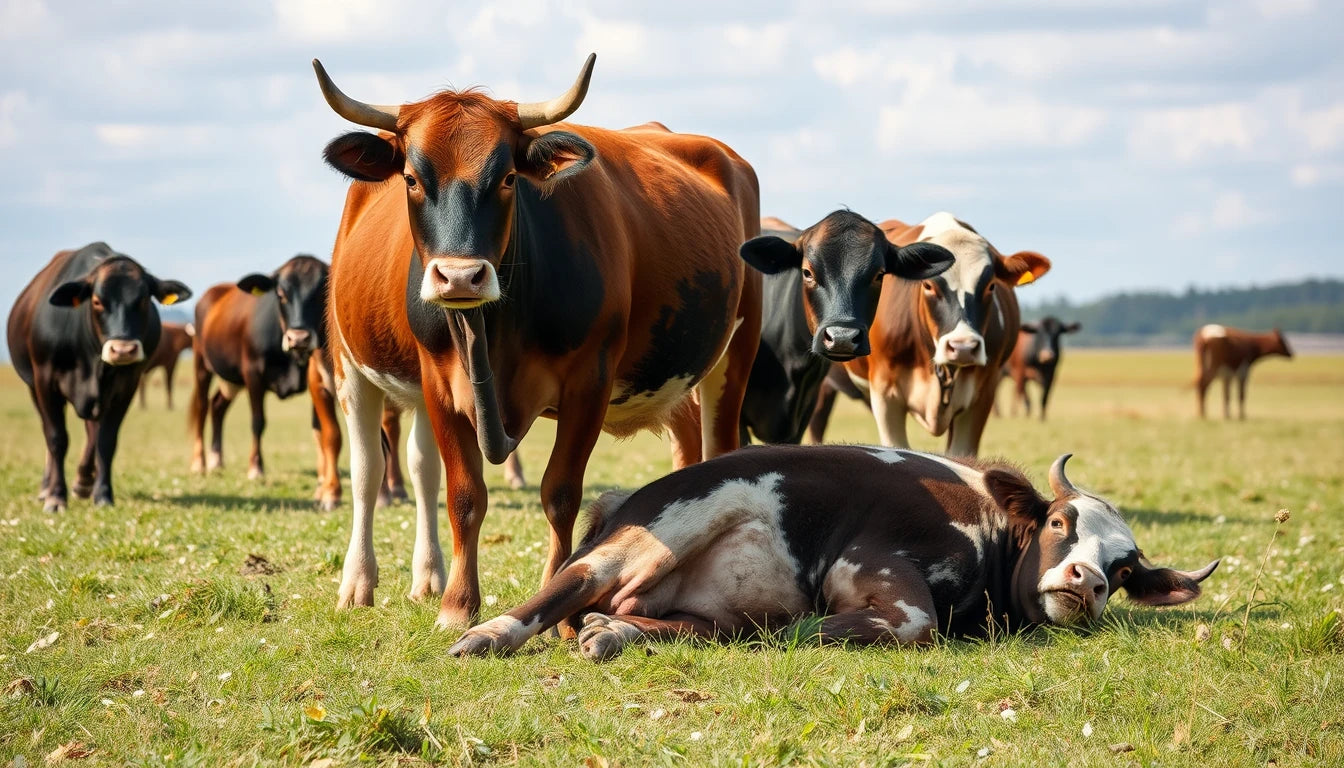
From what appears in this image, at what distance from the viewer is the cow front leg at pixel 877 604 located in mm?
5699

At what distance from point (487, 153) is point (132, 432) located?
24.5m

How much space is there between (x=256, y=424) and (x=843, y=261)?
10217mm

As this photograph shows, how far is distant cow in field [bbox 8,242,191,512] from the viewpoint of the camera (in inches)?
483

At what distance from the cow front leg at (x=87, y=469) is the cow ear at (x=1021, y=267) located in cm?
890

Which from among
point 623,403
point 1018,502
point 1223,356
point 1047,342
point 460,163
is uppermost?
point 460,163

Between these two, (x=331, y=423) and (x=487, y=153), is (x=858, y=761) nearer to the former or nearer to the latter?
(x=487, y=153)

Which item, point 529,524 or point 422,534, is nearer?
point 422,534

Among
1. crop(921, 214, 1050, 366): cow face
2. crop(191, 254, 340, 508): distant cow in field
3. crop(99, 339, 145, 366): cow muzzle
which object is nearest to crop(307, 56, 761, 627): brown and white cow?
crop(921, 214, 1050, 366): cow face

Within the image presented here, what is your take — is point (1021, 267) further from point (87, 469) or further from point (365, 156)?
point (87, 469)

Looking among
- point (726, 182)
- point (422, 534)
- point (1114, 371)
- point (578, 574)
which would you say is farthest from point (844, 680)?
point (1114, 371)

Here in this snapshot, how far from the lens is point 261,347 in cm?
1592

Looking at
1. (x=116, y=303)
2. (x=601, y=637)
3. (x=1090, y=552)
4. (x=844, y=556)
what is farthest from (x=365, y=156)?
(x=116, y=303)

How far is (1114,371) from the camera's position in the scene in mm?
89062

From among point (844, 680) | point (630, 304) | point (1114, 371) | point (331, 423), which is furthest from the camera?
point (1114, 371)
